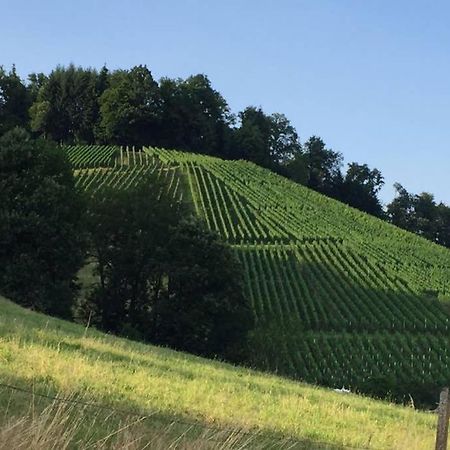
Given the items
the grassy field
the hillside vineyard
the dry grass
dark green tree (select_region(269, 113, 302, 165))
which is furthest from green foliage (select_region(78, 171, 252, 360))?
dark green tree (select_region(269, 113, 302, 165))

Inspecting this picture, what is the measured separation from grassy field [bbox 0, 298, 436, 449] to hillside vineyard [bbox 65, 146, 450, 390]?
A: 23.3 meters

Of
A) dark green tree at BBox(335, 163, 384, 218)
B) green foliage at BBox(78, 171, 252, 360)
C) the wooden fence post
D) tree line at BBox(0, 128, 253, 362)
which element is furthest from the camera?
dark green tree at BBox(335, 163, 384, 218)

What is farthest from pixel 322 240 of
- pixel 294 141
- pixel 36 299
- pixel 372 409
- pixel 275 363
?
pixel 294 141

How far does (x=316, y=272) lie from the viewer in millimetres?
62812

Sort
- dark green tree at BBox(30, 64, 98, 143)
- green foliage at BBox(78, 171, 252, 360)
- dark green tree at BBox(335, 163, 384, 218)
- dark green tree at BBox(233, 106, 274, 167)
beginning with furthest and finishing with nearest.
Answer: dark green tree at BBox(335, 163, 384, 218), dark green tree at BBox(233, 106, 274, 167), dark green tree at BBox(30, 64, 98, 143), green foliage at BBox(78, 171, 252, 360)

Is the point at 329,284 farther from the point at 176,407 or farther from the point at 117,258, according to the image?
the point at 176,407

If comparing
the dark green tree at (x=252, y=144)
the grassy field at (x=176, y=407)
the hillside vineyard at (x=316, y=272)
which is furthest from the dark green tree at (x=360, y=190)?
the grassy field at (x=176, y=407)

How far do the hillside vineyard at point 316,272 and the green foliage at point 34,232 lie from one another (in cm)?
1238

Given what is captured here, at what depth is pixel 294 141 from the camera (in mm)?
150375

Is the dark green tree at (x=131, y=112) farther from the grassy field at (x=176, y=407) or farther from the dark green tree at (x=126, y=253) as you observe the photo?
the grassy field at (x=176, y=407)

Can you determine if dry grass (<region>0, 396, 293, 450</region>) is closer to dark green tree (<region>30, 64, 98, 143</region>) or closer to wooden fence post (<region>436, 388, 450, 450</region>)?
wooden fence post (<region>436, 388, 450, 450</region>)

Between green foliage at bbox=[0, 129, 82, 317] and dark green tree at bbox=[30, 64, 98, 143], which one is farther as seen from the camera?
dark green tree at bbox=[30, 64, 98, 143]

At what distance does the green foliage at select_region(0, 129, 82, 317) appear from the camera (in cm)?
3384

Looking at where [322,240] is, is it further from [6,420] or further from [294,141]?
[294,141]
